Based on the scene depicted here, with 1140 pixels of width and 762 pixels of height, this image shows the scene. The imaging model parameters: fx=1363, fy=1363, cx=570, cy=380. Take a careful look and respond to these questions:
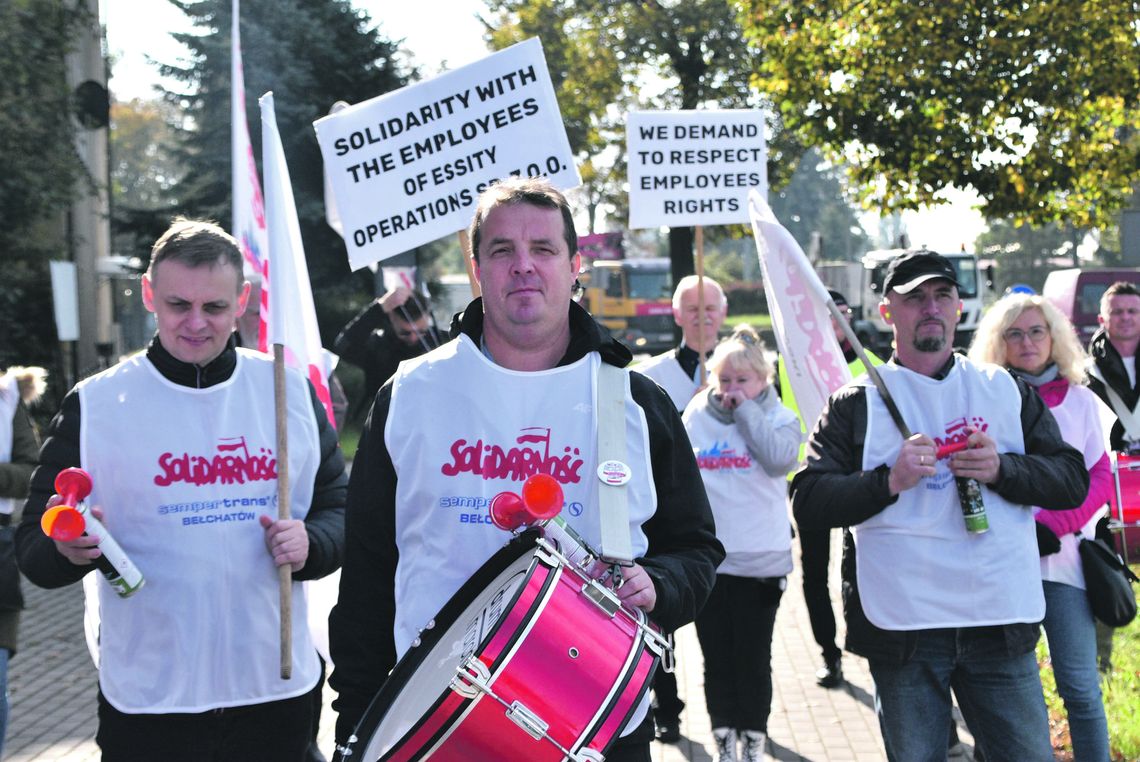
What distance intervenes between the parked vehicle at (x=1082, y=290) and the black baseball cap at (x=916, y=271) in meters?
25.3

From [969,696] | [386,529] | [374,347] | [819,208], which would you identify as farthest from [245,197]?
[819,208]

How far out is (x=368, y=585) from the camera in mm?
2963

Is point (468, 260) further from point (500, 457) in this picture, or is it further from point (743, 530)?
point (743, 530)

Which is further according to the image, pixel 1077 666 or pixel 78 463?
pixel 1077 666

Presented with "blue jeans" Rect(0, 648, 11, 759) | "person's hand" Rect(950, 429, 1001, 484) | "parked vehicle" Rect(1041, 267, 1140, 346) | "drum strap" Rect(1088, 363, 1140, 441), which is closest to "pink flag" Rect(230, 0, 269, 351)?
"blue jeans" Rect(0, 648, 11, 759)

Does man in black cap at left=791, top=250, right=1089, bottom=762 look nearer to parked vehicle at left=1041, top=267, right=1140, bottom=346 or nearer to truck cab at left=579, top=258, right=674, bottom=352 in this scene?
parked vehicle at left=1041, top=267, right=1140, bottom=346

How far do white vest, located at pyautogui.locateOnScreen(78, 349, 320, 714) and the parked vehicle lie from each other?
26790mm

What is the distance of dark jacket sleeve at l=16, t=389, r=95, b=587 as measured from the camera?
3.54 metres

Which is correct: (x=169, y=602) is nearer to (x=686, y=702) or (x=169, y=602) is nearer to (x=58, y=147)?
(x=686, y=702)

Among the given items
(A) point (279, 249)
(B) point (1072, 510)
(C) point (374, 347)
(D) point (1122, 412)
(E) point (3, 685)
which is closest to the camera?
(A) point (279, 249)

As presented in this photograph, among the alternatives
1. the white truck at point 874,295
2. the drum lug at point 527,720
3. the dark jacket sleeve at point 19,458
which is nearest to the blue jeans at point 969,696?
the drum lug at point 527,720

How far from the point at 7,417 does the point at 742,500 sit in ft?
10.2

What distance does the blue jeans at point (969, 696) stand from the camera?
406cm

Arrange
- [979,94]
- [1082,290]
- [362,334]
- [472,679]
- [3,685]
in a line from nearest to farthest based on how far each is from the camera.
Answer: [472,679] < [3,685] < [362,334] < [979,94] < [1082,290]
